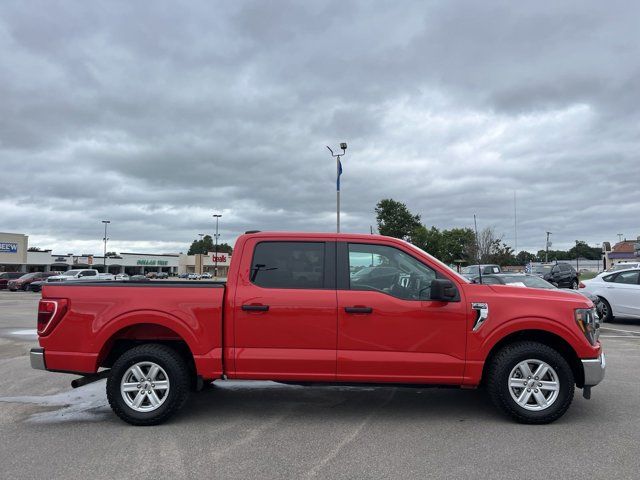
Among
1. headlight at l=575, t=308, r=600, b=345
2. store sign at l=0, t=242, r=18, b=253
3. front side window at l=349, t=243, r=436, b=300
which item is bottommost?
headlight at l=575, t=308, r=600, b=345

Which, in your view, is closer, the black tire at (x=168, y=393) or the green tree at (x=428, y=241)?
the black tire at (x=168, y=393)

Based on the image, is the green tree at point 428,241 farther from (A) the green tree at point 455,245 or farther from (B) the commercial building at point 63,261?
(B) the commercial building at point 63,261

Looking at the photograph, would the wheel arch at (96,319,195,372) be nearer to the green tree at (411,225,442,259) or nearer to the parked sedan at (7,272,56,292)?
the parked sedan at (7,272,56,292)

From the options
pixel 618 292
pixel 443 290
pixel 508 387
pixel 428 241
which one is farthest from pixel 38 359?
pixel 428 241

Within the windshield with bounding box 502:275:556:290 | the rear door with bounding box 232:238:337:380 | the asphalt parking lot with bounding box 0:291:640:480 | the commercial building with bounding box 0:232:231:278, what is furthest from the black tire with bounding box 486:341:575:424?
the commercial building with bounding box 0:232:231:278

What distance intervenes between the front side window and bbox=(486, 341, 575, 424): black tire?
3.32 feet

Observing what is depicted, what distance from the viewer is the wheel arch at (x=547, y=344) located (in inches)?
212

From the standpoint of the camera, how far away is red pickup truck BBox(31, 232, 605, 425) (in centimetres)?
524

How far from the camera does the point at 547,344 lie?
5.50 metres

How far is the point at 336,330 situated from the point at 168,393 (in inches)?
70.6

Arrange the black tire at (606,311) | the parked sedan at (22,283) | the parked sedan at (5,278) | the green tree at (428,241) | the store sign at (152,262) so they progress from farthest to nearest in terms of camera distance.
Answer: the store sign at (152,262) → the green tree at (428,241) → the parked sedan at (5,278) → the parked sedan at (22,283) → the black tire at (606,311)

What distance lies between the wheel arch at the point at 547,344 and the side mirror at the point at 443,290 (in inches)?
26.9

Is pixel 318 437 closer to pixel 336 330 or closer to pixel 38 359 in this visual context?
pixel 336 330

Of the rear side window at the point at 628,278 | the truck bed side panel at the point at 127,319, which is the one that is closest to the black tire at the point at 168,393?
the truck bed side panel at the point at 127,319
